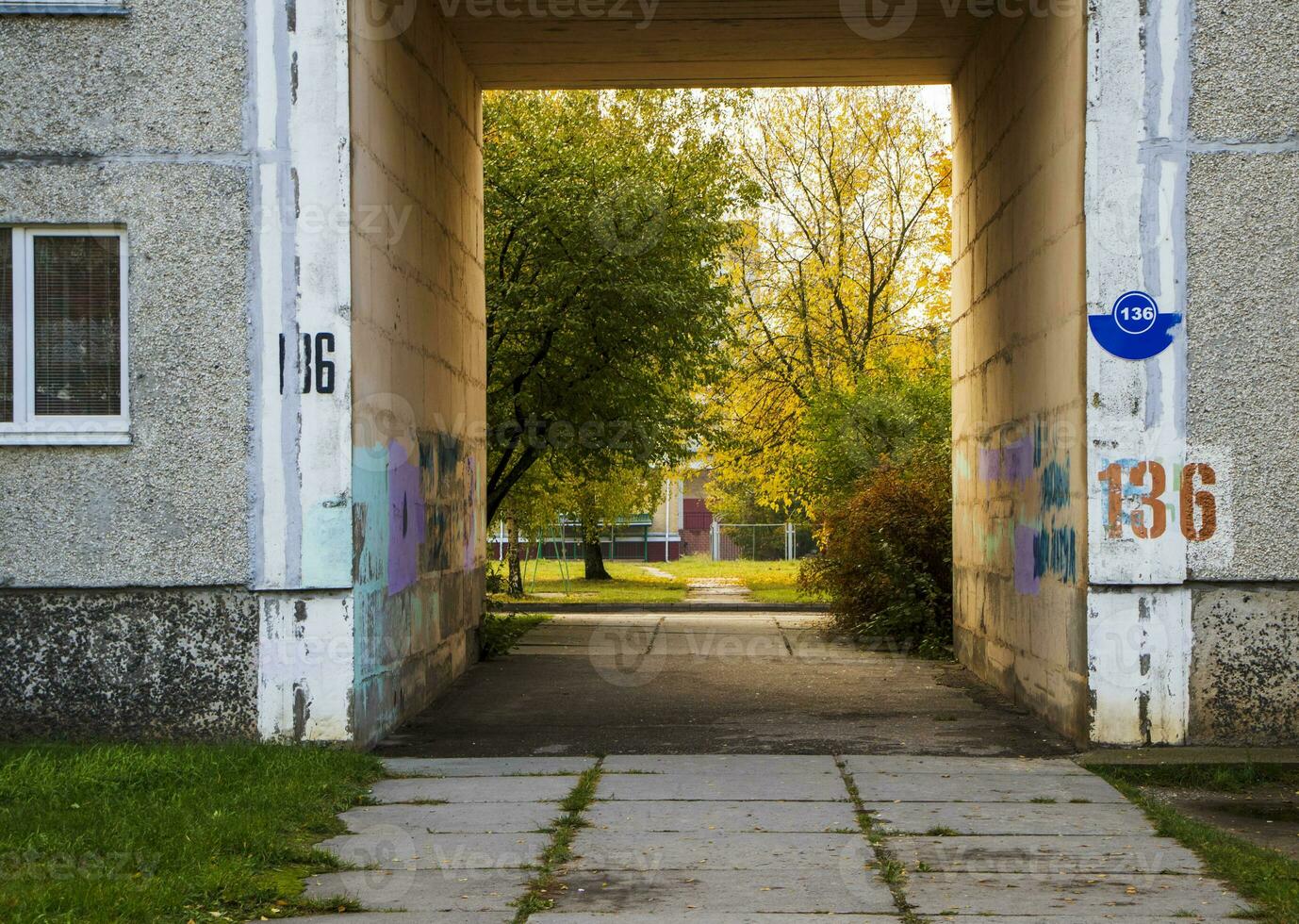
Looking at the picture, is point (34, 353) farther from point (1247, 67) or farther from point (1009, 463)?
point (1247, 67)

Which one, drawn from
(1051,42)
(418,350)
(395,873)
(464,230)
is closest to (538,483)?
(464,230)

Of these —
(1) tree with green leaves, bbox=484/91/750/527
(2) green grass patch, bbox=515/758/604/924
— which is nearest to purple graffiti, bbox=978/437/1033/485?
(2) green grass patch, bbox=515/758/604/924

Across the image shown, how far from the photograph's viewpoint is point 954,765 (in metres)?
8.22

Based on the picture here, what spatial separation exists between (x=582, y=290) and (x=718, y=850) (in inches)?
544

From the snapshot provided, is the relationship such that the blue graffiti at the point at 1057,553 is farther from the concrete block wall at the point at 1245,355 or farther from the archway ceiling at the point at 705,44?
the archway ceiling at the point at 705,44

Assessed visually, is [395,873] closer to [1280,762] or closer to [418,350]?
[1280,762]

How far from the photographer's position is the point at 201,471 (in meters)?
8.38

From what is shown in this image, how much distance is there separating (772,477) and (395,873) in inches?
1018

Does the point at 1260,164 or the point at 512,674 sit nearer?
the point at 1260,164

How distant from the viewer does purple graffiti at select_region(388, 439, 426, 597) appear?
31.3ft

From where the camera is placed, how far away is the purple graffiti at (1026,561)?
32.8 feet

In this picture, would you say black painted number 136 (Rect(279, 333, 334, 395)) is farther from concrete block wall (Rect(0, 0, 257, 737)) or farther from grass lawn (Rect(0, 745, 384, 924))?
grass lawn (Rect(0, 745, 384, 924))

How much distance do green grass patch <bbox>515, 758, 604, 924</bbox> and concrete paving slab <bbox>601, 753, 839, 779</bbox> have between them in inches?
10.2

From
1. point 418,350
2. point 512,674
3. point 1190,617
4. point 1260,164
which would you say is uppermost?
point 1260,164
